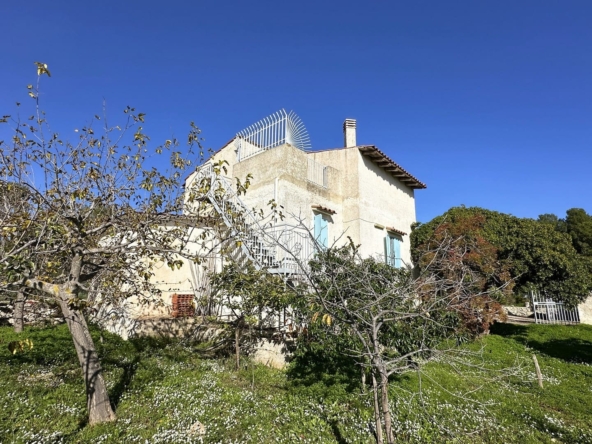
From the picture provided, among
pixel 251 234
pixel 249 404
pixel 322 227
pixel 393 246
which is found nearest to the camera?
pixel 249 404

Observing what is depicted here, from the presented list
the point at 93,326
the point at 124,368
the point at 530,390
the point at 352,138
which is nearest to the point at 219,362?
the point at 124,368

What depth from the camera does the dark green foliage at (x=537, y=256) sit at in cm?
1421

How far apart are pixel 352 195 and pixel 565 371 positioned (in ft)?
28.3

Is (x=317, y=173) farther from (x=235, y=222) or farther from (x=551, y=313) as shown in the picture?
(x=551, y=313)

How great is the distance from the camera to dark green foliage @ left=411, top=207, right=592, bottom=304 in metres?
14.2

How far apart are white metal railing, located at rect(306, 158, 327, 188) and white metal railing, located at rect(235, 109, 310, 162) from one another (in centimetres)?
73

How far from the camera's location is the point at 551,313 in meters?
17.7

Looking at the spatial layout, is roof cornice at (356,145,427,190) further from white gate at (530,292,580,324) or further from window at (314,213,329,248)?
white gate at (530,292,580,324)

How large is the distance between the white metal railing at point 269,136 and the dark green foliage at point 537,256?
6.43 meters

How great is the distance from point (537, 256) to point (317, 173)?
922 centimetres

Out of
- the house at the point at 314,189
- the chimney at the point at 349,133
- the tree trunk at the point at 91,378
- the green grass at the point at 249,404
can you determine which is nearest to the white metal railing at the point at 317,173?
the house at the point at 314,189

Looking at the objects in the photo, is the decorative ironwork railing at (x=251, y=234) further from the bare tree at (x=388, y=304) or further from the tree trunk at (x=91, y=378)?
the tree trunk at (x=91, y=378)

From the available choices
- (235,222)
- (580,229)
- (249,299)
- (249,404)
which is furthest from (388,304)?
(580,229)

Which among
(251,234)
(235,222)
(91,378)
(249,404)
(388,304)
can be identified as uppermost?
(235,222)
